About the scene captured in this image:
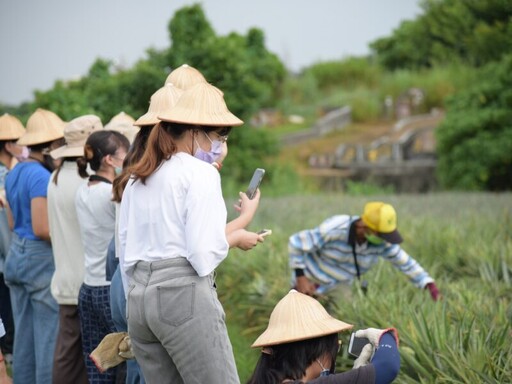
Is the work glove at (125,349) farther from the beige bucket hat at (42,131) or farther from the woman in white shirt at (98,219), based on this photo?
the beige bucket hat at (42,131)

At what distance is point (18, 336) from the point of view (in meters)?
5.91

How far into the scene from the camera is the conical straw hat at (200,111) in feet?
11.6

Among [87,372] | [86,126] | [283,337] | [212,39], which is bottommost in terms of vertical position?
[87,372]

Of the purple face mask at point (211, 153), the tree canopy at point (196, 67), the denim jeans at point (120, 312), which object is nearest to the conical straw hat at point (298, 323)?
the purple face mask at point (211, 153)

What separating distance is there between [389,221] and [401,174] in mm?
23399

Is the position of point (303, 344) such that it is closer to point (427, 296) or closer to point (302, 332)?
point (302, 332)

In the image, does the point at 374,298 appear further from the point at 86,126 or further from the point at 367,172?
the point at 367,172

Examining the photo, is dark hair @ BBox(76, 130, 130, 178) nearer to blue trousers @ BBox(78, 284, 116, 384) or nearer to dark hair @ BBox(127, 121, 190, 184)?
blue trousers @ BBox(78, 284, 116, 384)

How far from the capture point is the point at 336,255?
684 cm

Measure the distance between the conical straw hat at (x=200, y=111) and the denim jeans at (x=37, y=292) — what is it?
2418mm

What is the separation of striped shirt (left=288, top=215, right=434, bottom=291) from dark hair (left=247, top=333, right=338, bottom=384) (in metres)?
2.96

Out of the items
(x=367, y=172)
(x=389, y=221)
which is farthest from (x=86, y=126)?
(x=367, y=172)

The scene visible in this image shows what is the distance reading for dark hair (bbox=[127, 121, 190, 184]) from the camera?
348cm

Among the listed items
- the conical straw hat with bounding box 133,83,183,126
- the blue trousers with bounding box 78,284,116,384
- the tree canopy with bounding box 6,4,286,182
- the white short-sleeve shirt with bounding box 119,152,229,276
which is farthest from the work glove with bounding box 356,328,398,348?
the tree canopy with bounding box 6,4,286,182
